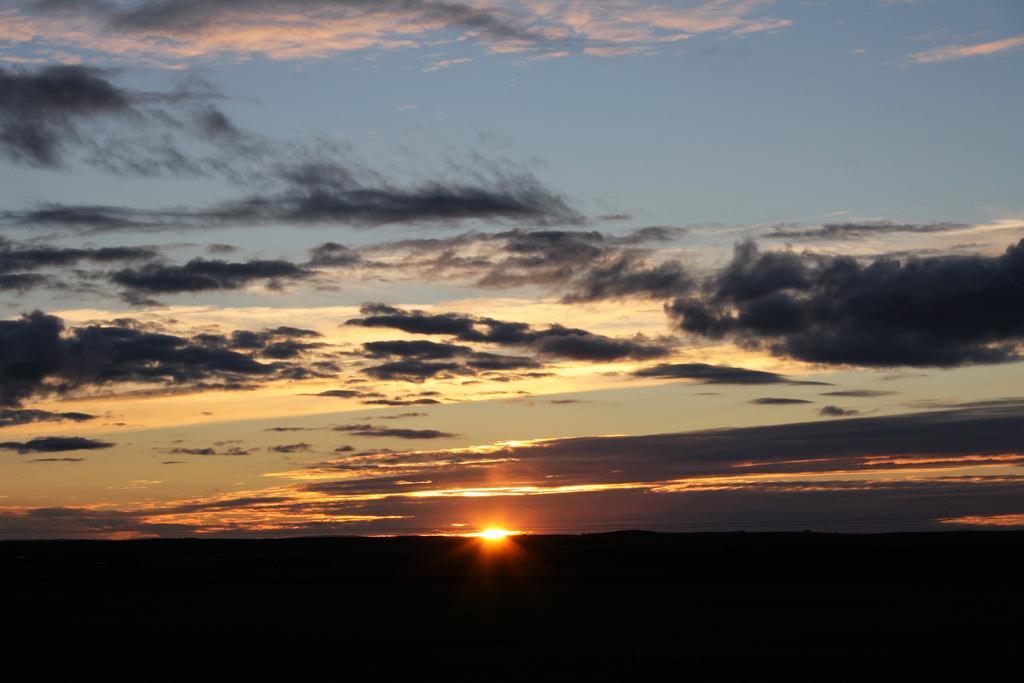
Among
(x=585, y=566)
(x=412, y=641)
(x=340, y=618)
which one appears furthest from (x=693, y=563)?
(x=412, y=641)

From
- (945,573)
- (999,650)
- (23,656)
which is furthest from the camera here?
(945,573)

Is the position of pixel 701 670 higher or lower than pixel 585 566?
lower

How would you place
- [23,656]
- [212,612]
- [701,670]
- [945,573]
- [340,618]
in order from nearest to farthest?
[701,670] < [23,656] < [340,618] < [212,612] < [945,573]

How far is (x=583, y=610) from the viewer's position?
200ft

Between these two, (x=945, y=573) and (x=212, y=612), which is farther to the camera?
(x=945, y=573)

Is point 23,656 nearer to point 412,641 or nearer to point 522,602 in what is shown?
point 412,641

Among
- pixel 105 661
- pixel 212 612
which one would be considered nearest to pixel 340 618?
pixel 212 612

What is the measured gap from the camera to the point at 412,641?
49188 millimetres

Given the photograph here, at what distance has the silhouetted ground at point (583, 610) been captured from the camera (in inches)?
1773

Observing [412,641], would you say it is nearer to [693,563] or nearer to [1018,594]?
[1018,594]

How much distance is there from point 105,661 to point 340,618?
1662cm

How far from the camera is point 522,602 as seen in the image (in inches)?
2633

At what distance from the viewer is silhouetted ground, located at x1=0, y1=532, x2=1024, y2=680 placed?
45.0 m

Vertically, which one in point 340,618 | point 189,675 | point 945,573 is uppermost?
point 945,573
